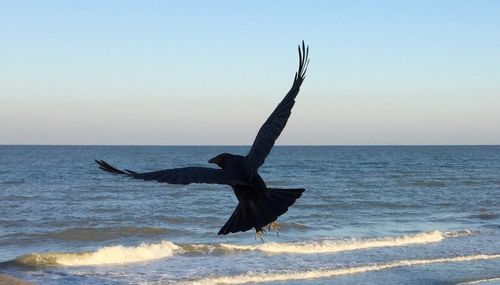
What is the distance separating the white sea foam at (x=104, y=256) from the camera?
1527 cm

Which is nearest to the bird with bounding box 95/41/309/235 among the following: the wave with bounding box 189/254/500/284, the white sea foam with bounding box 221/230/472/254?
the wave with bounding box 189/254/500/284

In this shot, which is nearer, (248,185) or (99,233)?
(248,185)

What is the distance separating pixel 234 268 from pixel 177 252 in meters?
2.48

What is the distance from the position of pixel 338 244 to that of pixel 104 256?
542 cm

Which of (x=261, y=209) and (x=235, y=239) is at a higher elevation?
(x=261, y=209)

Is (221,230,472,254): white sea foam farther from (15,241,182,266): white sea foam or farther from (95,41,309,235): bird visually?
(95,41,309,235): bird

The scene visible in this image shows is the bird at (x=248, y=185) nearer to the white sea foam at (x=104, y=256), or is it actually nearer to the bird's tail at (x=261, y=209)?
the bird's tail at (x=261, y=209)

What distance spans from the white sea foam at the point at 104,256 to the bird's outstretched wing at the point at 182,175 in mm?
11056

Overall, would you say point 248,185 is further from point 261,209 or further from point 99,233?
point 99,233

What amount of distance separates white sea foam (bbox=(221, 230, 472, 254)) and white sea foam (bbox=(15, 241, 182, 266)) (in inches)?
62.1

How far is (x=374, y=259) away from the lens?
49.6 ft

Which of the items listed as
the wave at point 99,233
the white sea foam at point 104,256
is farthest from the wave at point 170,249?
the wave at point 99,233

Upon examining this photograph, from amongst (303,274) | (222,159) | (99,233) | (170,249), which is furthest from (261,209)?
(99,233)

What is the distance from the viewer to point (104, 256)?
15.7 metres
